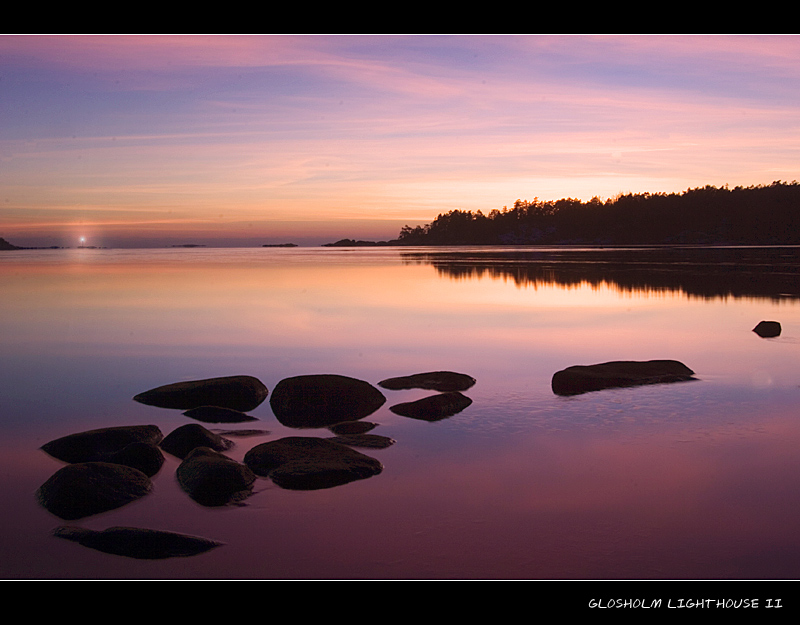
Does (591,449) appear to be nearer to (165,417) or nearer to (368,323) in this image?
(165,417)

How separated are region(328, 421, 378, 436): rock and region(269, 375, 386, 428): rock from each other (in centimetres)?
37

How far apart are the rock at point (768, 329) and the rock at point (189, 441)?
16.4 m

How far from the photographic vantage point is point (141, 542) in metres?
6.39

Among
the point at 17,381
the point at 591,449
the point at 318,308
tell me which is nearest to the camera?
the point at 591,449

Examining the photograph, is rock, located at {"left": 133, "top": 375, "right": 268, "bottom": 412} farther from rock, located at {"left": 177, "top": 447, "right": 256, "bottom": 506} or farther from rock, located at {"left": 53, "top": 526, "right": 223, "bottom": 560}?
rock, located at {"left": 53, "top": 526, "right": 223, "bottom": 560}

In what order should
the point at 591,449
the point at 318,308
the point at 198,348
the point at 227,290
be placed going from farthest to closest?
1. the point at 227,290
2. the point at 318,308
3. the point at 198,348
4. the point at 591,449

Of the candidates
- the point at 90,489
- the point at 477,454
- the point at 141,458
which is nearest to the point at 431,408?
the point at 477,454

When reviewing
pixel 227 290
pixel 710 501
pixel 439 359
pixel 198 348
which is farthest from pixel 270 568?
pixel 227 290

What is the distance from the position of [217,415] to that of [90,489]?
3.49 meters

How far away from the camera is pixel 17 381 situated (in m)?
14.6

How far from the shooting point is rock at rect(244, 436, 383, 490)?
26.0 ft

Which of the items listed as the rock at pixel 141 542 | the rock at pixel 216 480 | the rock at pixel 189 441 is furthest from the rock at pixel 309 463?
the rock at pixel 141 542

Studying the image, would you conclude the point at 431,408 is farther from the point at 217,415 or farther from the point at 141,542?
the point at 141,542
